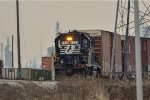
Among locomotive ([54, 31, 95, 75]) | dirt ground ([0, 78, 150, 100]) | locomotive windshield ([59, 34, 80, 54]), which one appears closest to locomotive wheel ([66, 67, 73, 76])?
locomotive ([54, 31, 95, 75])

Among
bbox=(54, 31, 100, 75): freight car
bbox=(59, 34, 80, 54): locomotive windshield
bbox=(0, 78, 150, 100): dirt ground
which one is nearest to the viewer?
bbox=(0, 78, 150, 100): dirt ground

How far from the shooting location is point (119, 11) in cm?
2933

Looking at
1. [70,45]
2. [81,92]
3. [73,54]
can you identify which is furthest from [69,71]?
[81,92]

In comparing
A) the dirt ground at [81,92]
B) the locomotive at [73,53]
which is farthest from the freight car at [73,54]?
the dirt ground at [81,92]

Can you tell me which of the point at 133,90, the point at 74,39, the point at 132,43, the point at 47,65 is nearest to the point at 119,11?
the point at 74,39

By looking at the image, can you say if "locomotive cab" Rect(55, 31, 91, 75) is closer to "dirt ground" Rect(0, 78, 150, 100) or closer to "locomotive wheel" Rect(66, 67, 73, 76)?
"locomotive wheel" Rect(66, 67, 73, 76)

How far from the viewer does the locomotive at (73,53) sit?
33.2 meters

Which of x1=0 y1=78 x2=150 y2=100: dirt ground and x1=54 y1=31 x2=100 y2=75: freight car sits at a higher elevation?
x1=54 y1=31 x2=100 y2=75: freight car

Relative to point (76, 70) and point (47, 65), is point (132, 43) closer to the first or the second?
point (76, 70)

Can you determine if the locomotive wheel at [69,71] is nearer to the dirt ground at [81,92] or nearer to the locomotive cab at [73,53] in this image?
the locomotive cab at [73,53]

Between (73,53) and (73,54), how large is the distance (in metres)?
0.09

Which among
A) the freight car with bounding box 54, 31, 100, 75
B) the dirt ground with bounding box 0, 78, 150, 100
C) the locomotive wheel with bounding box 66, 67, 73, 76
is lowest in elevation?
the dirt ground with bounding box 0, 78, 150, 100

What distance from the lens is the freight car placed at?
3322 cm

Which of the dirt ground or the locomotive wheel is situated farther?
the locomotive wheel
